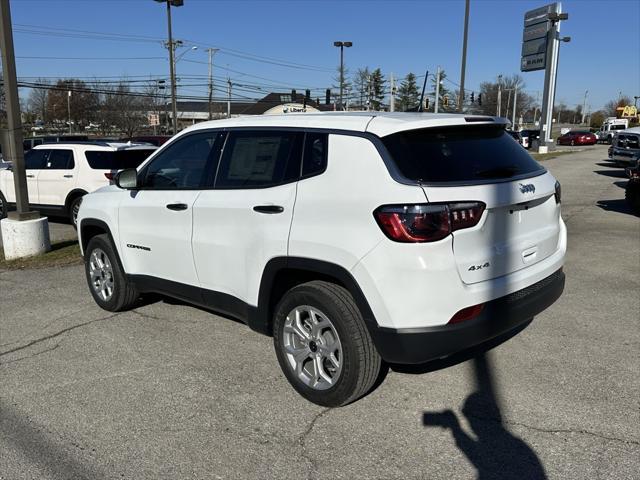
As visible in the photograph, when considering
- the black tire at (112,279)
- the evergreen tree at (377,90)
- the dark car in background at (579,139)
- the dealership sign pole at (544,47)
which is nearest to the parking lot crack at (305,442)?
the black tire at (112,279)

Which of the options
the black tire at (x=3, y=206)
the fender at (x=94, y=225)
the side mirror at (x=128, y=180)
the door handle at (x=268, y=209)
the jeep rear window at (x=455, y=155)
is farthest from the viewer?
the black tire at (x=3, y=206)

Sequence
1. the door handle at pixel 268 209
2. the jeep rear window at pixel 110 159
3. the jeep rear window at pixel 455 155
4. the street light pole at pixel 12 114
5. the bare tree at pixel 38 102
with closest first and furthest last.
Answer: the jeep rear window at pixel 455 155 < the door handle at pixel 268 209 < the street light pole at pixel 12 114 < the jeep rear window at pixel 110 159 < the bare tree at pixel 38 102

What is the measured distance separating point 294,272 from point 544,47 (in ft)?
139

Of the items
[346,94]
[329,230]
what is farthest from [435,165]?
[346,94]

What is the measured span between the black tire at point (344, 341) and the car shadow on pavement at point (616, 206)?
32.3 ft

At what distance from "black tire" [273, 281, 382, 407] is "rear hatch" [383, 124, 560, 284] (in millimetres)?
686

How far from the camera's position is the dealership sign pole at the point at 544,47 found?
124 feet

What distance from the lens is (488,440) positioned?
3.14 m

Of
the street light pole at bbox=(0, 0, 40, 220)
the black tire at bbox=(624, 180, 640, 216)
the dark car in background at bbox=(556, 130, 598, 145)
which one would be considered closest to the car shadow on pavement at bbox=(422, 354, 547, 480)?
the street light pole at bbox=(0, 0, 40, 220)

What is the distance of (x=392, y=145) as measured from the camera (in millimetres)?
3195

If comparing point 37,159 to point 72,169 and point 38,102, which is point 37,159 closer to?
point 72,169

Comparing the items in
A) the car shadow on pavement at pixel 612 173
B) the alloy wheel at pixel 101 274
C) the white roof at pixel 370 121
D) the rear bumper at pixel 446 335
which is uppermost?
the white roof at pixel 370 121

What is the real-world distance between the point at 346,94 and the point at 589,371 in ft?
262

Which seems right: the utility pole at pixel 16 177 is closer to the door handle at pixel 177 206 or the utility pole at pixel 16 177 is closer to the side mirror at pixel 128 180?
the side mirror at pixel 128 180
